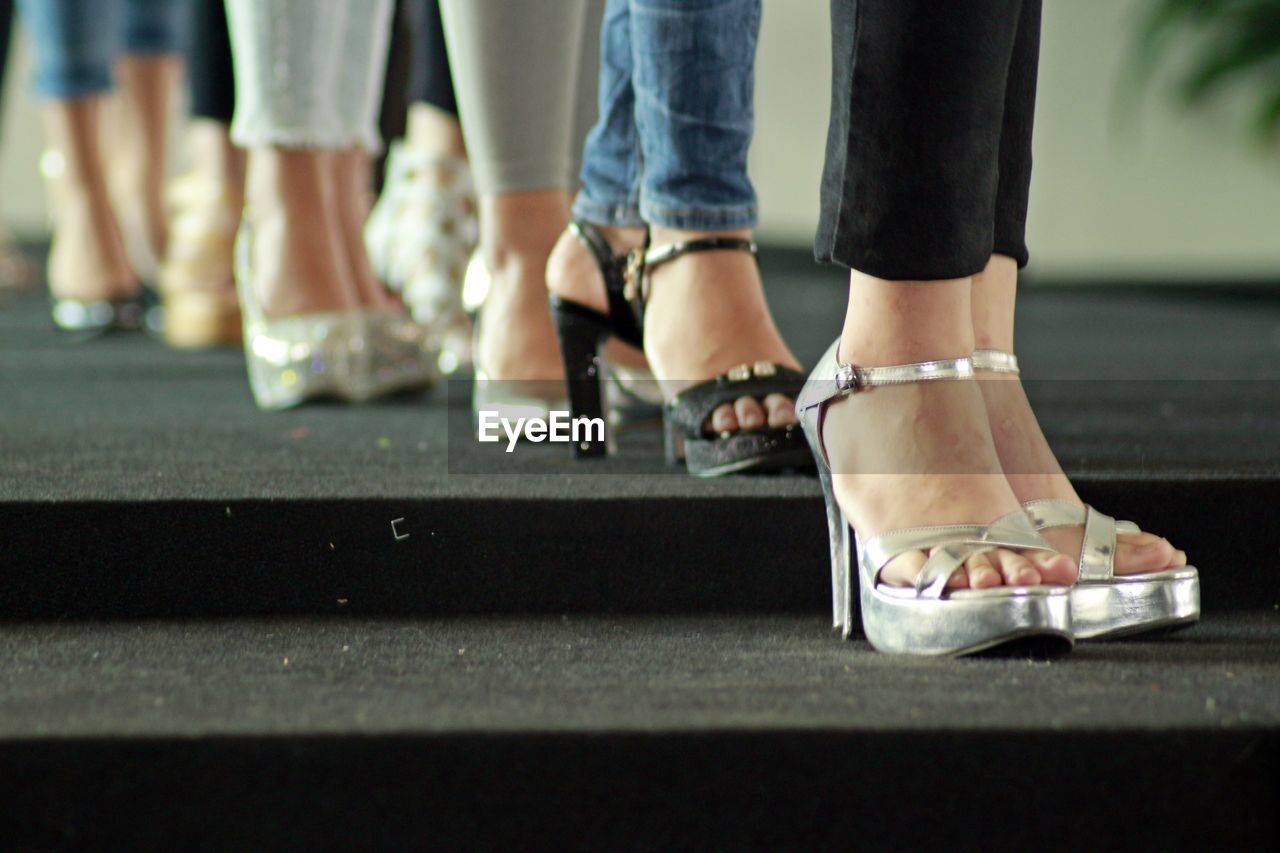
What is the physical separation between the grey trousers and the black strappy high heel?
109mm

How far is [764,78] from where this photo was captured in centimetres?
416

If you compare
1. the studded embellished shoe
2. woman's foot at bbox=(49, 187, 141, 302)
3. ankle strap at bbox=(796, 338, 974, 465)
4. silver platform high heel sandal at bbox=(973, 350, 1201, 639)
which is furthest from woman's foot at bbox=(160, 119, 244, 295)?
silver platform high heel sandal at bbox=(973, 350, 1201, 639)

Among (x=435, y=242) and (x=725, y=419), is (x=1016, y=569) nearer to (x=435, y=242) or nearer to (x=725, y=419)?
(x=725, y=419)

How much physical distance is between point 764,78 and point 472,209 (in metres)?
2.84

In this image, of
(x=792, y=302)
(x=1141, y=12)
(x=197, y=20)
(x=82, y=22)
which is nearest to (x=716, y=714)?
(x=197, y=20)

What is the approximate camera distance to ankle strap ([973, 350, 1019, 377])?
70 cm

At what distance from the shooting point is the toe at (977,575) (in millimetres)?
590

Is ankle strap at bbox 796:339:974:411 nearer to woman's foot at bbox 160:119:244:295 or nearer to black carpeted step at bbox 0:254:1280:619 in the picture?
black carpeted step at bbox 0:254:1280:619

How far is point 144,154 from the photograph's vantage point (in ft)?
6.93

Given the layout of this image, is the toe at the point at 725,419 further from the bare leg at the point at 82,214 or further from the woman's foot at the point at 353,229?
the bare leg at the point at 82,214

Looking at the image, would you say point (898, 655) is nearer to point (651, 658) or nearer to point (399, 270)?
point (651, 658)

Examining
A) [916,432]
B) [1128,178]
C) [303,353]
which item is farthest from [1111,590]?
[1128,178]

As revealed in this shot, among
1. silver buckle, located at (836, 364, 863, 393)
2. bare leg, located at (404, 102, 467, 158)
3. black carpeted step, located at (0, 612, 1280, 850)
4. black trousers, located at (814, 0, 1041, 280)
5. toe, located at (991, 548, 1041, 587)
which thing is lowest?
black carpeted step, located at (0, 612, 1280, 850)

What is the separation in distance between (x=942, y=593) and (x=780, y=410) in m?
0.22
